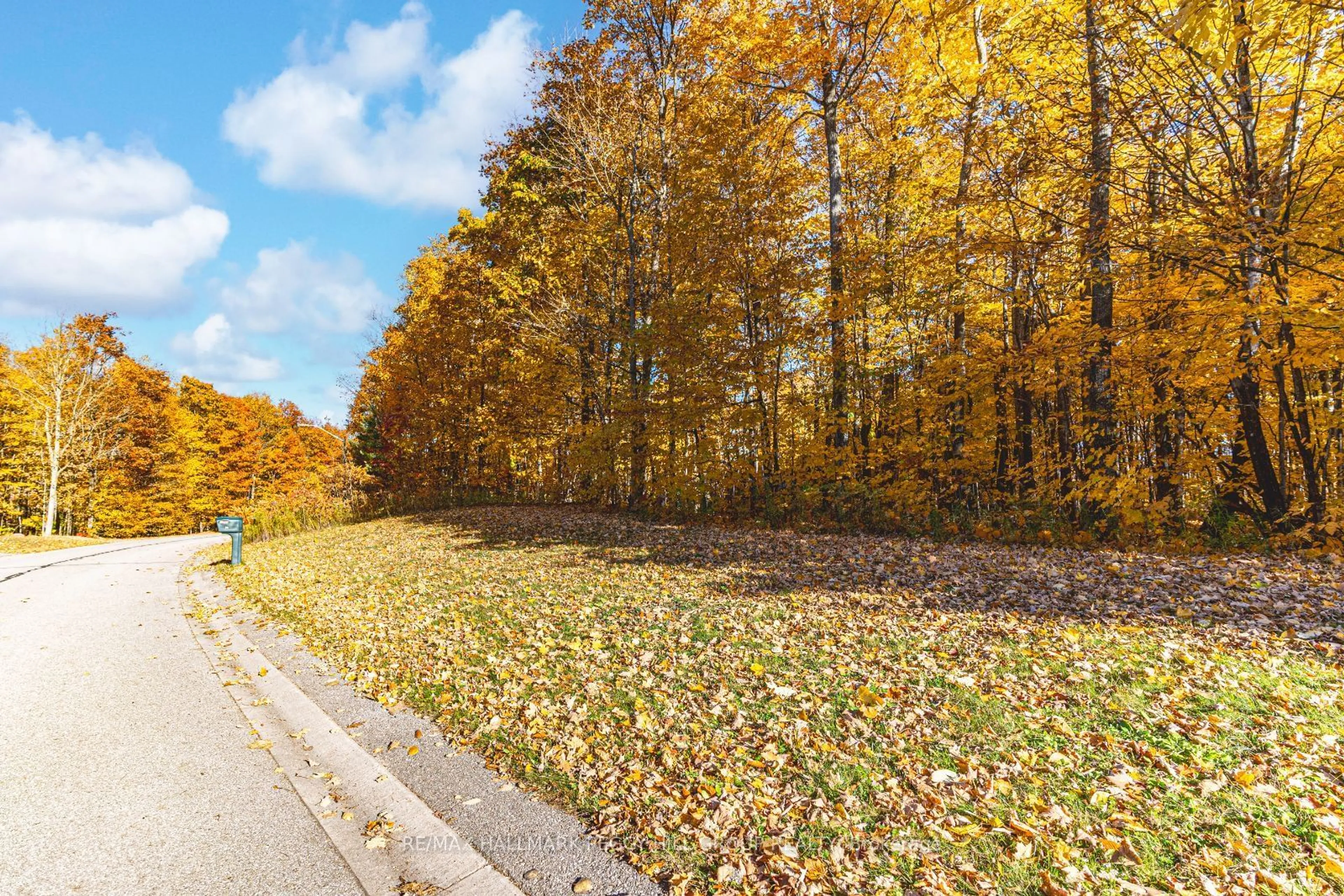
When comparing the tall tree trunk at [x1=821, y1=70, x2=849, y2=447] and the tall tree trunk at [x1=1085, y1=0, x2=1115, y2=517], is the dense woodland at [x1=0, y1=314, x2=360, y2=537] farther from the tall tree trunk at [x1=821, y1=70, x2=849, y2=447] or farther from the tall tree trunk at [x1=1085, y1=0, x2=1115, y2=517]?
the tall tree trunk at [x1=1085, y1=0, x2=1115, y2=517]

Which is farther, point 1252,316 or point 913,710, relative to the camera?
point 1252,316

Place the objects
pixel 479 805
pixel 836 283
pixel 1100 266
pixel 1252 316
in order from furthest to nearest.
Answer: pixel 836 283 → pixel 1100 266 → pixel 1252 316 → pixel 479 805

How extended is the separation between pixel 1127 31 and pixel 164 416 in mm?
44804

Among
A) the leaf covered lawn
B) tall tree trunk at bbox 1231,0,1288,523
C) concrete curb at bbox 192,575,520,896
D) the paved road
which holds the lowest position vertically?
concrete curb at bbox 192,575,520,896

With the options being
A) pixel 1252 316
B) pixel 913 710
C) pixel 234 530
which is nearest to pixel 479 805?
pixel 913 710

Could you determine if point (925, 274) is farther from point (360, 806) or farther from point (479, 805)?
point (360, 806)

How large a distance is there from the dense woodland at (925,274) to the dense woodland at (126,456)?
11399 mm

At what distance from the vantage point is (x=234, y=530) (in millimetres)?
11242

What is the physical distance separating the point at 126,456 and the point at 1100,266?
4374cm

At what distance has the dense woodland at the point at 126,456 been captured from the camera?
84.0 ft

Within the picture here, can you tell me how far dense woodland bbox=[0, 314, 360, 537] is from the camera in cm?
2559

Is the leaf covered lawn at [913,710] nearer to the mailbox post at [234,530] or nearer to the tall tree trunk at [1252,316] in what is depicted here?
the tall tree trunk at [1252,316]

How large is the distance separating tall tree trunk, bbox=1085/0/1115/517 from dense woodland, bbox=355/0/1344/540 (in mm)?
→ 73

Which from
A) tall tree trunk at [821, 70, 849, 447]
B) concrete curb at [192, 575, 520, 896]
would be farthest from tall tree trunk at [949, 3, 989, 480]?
concrete curb at [192, 575, 520, 896]
